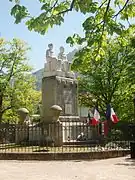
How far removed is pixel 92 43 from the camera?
7082mm

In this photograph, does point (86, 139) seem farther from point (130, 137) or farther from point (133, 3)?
point (133, 3)

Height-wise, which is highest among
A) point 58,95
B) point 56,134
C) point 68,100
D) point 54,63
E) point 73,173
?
point 54,63

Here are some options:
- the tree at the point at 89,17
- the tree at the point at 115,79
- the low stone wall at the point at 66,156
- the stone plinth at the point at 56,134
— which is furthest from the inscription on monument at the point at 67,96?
the tree at the point at 89,17

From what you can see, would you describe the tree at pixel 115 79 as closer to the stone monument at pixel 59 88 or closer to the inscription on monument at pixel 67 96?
the stone monument at pixel 59 88

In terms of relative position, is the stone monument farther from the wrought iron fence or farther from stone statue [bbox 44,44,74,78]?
the wrought iron fence

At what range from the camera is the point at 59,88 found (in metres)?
25.0

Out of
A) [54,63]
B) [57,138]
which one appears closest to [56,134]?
[57,138]

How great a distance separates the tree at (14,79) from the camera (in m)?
40.2

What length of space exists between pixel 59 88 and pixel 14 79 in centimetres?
1728

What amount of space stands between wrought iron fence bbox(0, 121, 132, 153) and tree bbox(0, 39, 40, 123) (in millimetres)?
17530

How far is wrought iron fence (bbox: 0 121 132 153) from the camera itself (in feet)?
63.7

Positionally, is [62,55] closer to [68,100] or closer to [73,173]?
[68,100]

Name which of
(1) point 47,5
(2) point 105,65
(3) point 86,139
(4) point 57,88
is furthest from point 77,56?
(2) point 105,65

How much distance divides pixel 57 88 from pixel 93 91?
15115 mm
